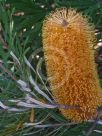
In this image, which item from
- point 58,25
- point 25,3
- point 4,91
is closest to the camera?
point 58,25

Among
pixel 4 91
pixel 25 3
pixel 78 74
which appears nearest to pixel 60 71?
pixel 78 74

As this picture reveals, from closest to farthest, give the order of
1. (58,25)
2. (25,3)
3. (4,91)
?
(58,25)
(4,91)
(25,3)

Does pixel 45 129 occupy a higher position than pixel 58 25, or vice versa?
pixel 58 25

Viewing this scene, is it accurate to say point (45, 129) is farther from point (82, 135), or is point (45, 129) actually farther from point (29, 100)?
point (29, 100)

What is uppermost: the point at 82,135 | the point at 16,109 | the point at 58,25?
the point at 58,25
